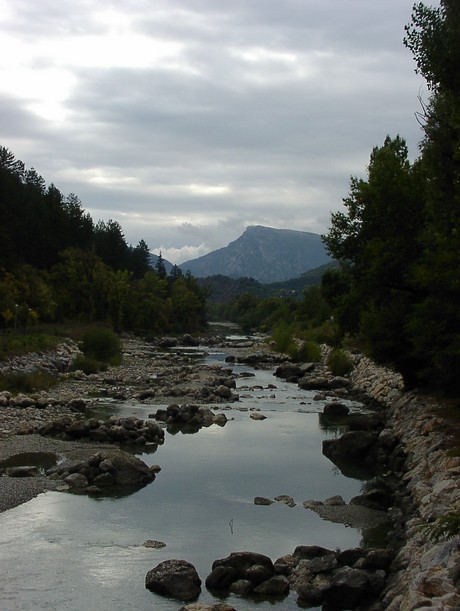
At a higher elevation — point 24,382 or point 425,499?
point 425,499

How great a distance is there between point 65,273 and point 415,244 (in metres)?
60.6

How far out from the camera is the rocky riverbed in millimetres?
11633

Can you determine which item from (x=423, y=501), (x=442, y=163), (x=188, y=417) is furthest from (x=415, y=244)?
(x=423, y=501)

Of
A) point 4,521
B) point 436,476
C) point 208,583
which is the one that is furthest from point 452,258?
point 4,521

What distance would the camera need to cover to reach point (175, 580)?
41.8ft

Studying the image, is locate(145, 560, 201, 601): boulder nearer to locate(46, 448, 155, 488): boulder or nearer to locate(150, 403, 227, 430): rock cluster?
locate(46, 448, 155, 488): boulder

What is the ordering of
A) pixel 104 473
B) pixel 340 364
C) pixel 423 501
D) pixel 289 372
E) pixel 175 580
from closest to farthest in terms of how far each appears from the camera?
pixel 175 580 < pixel 423 501 < pixel 104 473 < pixel 340 364 < pixel 289 372

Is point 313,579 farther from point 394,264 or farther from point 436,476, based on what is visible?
point 394,264

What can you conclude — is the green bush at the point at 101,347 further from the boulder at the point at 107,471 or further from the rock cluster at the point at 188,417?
the boulder at the point at 107,471

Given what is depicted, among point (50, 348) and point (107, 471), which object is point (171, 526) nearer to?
point (107, 471)

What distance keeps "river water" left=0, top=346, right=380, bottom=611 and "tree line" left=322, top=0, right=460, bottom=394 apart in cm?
619

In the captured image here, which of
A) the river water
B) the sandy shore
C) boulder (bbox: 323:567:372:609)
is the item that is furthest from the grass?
boulder (bbox: 323:567:372:609)

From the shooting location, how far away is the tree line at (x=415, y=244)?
20359mm

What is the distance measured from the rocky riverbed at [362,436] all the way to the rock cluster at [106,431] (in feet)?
0.28
